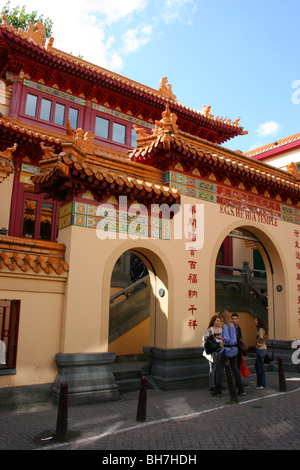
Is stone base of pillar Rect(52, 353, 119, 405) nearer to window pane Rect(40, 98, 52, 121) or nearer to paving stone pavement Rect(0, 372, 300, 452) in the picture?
paving stone pavement Rect(0, 372, 300, 452)

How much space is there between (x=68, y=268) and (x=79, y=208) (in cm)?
128

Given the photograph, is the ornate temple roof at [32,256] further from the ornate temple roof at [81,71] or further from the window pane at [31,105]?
the ornate temple roof at [81,71]

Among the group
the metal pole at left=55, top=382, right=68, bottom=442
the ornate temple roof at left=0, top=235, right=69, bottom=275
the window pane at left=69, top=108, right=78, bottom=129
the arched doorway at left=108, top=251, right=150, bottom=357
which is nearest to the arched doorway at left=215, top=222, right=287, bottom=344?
the arched doorway at left=108, top=251, right=150, bottom=357

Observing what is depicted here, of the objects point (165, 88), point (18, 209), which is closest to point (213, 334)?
point (18, 209)

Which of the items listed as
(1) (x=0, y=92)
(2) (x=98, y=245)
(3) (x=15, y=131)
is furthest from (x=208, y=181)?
(1) (x=0, y=92)

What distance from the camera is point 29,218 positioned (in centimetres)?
1254

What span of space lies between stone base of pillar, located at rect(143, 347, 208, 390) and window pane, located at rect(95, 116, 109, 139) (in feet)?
29.9

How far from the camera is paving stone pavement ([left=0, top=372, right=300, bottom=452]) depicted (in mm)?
5035

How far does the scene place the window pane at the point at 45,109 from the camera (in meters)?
13.8

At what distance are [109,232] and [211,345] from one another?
3236 mm

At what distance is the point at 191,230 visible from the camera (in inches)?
380

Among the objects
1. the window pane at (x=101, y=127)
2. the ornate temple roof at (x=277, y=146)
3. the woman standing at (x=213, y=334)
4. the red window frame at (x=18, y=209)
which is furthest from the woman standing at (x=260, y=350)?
the ornate temple roof at (x=277, y=146)

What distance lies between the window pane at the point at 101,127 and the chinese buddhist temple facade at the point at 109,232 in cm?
4

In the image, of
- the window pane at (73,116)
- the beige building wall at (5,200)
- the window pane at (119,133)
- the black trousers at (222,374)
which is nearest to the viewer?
the black trousers at (222,374)
